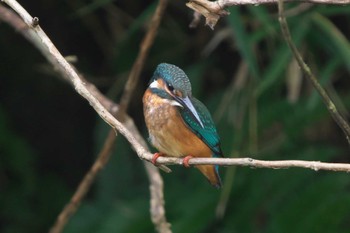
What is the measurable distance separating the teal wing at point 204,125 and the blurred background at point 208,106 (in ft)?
2.44

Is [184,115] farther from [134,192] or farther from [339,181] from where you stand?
→ [134,192]

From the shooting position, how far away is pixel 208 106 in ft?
14.7

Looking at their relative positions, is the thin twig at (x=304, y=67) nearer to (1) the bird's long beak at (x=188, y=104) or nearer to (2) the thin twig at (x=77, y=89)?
(2) the thin twig at (x=77, y=89)

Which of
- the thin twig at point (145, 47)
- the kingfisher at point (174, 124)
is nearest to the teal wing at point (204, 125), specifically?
the kingfisher at point (174, 124)

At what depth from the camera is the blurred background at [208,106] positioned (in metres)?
4.00

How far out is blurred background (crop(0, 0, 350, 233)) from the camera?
4.00 meters

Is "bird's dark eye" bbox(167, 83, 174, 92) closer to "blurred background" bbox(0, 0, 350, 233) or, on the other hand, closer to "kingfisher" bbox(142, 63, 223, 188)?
"kingfisher" bbox(142, 63, 223, 188)

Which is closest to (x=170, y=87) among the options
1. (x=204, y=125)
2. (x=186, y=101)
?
(x=186, y=101)

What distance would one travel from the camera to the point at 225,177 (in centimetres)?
415

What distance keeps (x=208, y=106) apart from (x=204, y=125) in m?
1.41

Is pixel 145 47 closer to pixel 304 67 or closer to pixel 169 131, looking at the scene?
pixel 169 131

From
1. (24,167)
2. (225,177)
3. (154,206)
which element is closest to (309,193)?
(225,177)

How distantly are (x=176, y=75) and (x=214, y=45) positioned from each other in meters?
1.65

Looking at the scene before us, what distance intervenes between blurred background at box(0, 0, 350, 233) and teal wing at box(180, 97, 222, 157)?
74 cm
